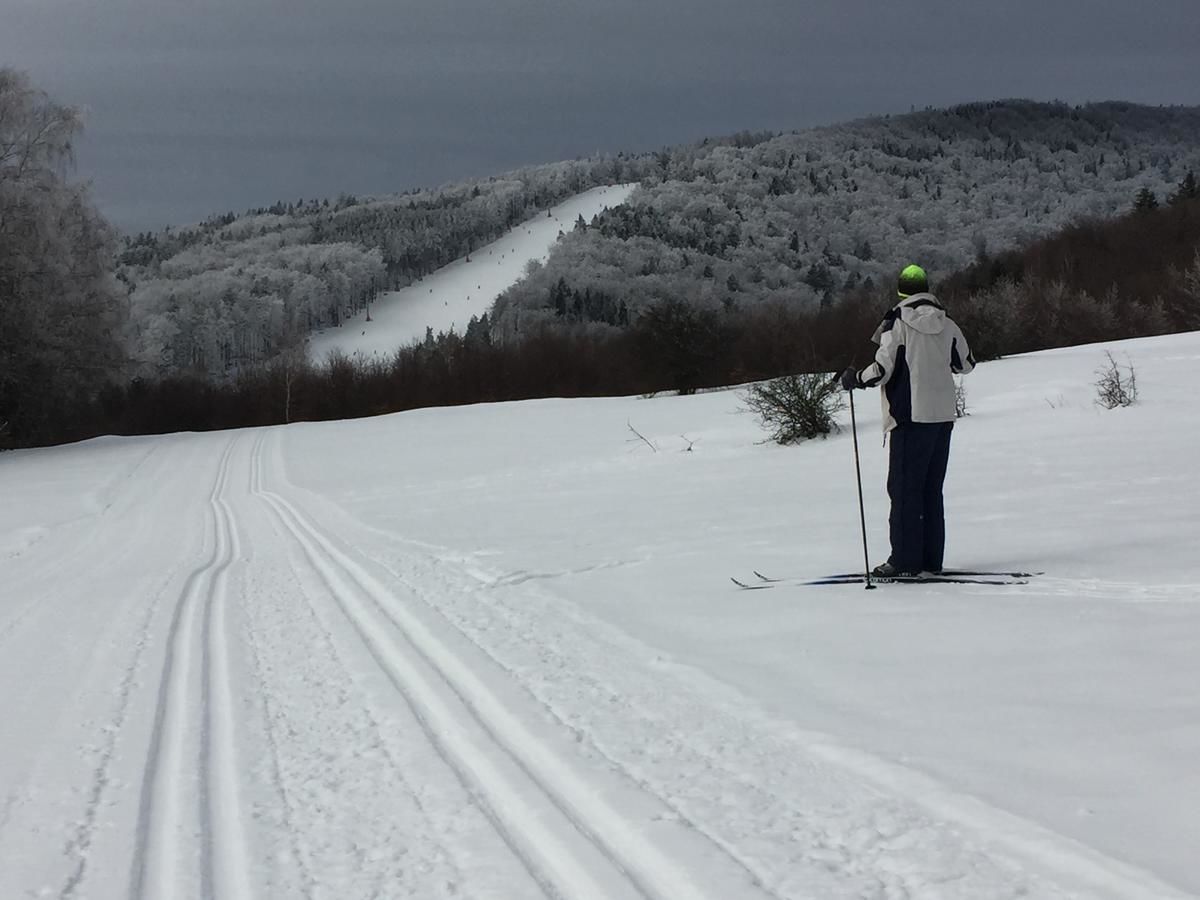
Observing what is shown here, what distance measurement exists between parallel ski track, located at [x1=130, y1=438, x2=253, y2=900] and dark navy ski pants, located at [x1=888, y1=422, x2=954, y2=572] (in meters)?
4.67

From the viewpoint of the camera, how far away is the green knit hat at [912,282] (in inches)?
280

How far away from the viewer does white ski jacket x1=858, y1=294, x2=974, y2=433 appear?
694cm

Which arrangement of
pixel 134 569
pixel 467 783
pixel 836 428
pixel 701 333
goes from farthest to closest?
pixel 701 333
pixel 836 428
pixel 134 569
pixel 467 783

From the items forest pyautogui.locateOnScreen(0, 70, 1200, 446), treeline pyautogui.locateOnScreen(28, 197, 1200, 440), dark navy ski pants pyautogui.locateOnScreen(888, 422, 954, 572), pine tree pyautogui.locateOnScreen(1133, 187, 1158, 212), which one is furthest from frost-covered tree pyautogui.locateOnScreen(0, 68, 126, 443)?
pine tree pyautogui.locateOnScreen(1133, 187, 1158, 212)

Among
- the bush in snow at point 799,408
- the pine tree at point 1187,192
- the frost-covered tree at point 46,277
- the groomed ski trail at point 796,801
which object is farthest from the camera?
the pine tree at point 1187,192

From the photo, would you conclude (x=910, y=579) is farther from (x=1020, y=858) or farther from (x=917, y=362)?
(x=1020, y=858)

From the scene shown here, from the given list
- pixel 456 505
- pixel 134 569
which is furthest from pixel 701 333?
pixel 134 569

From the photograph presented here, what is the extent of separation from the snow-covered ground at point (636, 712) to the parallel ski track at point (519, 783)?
0.6 inches

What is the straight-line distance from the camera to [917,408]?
6.92 metres

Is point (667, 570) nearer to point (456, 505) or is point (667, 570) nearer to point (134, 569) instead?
point (134, 569)

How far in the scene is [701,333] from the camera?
4525 centimetres

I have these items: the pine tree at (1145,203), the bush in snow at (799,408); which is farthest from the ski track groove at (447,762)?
the pine tree at (1145,203)

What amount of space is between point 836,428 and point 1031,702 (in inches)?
598

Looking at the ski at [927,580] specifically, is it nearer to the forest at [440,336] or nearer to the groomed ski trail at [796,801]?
the groomed ski trail at [796,801]
